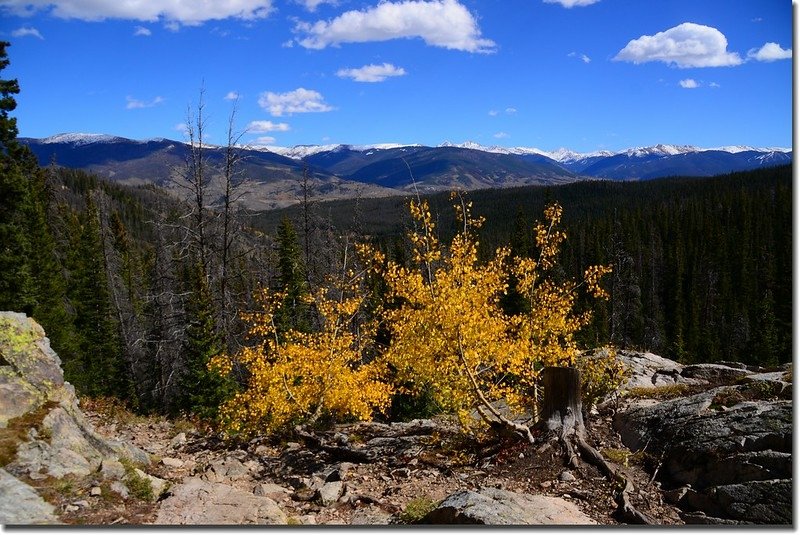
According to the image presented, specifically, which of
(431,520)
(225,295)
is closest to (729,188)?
(225,295)

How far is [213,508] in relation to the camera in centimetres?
718

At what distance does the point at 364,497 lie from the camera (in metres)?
8.39

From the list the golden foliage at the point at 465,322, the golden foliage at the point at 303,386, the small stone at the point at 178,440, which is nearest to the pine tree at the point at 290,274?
the golden foliage at the point at 303,386

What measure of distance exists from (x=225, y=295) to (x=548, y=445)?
1510 centimetres

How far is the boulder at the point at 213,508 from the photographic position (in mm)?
6828

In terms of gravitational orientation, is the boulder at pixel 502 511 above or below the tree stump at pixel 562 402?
below

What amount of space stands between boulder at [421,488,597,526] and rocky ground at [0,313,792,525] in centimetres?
2

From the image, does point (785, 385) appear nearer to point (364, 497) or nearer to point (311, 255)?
point (364, 497)

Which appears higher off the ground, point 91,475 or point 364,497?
point 91,475

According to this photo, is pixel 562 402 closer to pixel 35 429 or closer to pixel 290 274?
pixel 35 429

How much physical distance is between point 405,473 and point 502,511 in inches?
129

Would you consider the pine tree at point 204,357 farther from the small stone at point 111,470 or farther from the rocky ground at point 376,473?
the small stone at point 111,470

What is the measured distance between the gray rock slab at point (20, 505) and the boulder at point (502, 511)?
14.4ft

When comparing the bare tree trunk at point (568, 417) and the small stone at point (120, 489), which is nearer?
the small stone at point (120, 489)
